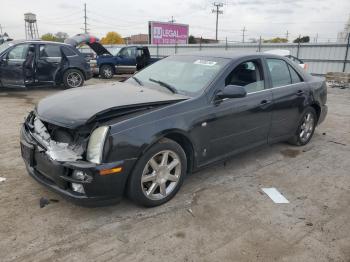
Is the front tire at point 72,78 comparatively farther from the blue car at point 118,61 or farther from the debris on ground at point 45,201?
the debris on ground at point 45,201

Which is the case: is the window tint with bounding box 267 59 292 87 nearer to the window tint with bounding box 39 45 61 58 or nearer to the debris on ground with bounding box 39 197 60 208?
the debris on ground with bounding box 39 197 60 208

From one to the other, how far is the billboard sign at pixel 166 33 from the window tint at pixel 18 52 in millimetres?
29603

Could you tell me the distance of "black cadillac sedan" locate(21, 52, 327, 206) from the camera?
9.41ft

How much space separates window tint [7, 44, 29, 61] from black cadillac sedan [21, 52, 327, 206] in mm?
6773

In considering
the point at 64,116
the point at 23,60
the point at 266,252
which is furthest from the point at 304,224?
the point at 23,60

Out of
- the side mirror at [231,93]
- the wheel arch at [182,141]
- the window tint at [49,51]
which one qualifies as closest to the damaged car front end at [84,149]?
the wheel arch at [182,141]

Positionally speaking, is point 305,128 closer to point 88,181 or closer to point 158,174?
point 158,174

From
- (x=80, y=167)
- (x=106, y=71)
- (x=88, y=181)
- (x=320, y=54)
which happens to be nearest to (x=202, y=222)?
(x=88, y=181)

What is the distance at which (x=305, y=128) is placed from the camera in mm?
5441

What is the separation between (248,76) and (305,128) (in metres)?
1.82

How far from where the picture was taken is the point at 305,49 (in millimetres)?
19328

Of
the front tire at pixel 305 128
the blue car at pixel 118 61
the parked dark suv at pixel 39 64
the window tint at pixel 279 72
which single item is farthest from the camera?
the blue car at pixel 118 61

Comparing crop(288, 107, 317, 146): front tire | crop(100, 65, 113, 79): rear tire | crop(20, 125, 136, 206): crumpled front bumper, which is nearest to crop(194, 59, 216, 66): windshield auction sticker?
crop(20, 125, 136, 206): crumpled front bumper

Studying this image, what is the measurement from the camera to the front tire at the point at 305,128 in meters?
5.30
